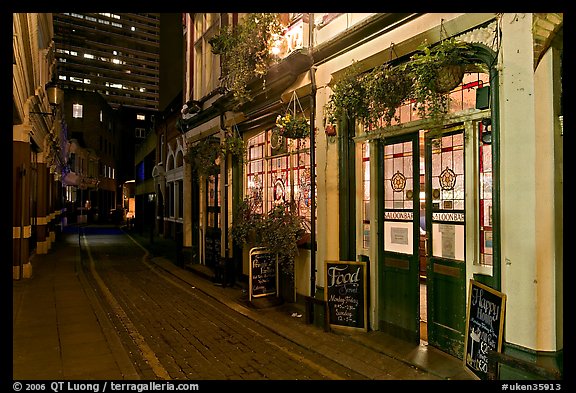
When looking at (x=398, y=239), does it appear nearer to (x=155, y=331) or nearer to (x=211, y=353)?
(x=211, y=353)

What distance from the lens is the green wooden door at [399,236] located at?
20.1 ft

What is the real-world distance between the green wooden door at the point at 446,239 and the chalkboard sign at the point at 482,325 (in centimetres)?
45

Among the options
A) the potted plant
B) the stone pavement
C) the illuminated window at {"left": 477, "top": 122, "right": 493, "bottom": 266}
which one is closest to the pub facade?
the illuminated window at {"left": 477, "top": 122, "right": 493, "bottom": 266}

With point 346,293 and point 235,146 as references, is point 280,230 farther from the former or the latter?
point 235,146

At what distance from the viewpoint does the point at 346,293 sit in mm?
6785

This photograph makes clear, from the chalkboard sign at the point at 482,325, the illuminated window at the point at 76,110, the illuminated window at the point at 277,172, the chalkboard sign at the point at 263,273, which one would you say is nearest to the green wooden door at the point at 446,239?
the chalkboard sign at the point at 482,325

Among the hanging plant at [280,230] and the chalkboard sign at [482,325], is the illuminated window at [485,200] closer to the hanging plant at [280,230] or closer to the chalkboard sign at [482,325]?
the chalkboard sign at [482,325]

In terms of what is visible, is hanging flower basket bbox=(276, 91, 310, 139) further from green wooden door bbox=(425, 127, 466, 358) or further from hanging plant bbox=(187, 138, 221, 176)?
hanging plant bbox=(187, 138, 221, 176)

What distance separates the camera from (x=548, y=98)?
438cm

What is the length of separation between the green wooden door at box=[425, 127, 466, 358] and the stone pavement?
0.35m

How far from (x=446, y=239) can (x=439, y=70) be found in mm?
2197

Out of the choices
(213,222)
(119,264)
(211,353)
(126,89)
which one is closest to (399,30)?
(211,353)

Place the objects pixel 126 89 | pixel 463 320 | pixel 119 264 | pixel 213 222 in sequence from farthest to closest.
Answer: pixel 126 89 → pixel 119 264 → pixel 213 222 → pixel 463 320

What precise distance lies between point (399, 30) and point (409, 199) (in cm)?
241
